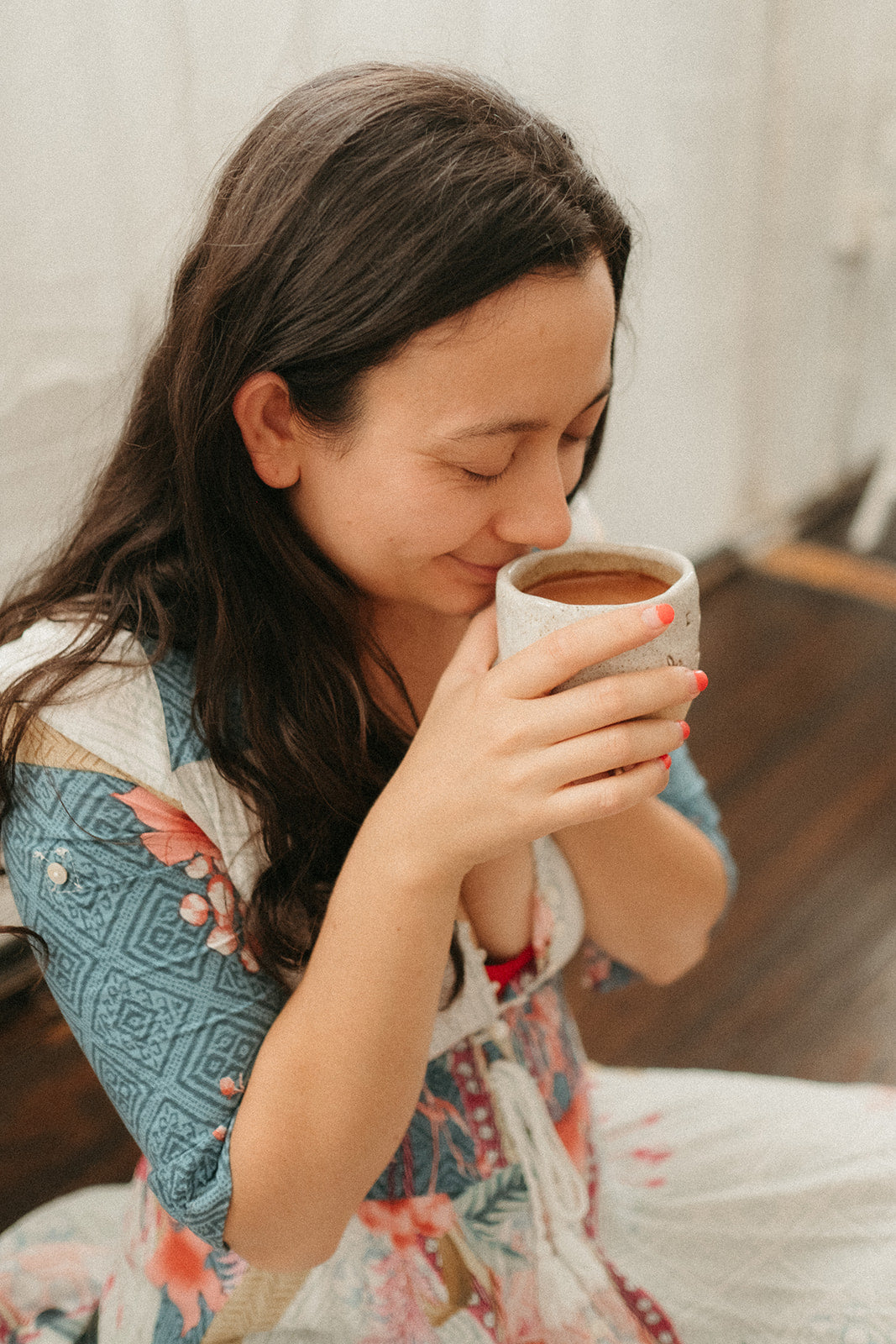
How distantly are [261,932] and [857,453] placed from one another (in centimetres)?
354

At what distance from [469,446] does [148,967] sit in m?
0.40

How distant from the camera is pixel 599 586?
0.79 metres

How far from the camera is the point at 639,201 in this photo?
2656 mm

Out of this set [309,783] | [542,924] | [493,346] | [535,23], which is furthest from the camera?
[535,23]

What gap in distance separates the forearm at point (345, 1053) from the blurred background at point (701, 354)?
659 millimetres

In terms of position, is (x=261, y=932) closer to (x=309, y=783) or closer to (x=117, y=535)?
(x=309, y=783)

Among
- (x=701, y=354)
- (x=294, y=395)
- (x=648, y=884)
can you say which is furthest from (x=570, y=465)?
(x=701, y=354)

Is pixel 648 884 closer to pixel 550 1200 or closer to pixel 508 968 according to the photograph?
pixel 508 968

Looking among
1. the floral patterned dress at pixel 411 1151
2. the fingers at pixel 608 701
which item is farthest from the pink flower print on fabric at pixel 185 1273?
the fingers at pixel 608 701

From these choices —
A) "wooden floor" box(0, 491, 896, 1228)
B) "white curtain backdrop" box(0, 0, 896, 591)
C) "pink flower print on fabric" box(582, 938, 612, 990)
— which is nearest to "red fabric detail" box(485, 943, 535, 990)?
"pink flower print on fabric" box(582, 938, 612, 990)

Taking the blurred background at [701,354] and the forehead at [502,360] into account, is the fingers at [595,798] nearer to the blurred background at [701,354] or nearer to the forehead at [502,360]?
the forehead at [502,360]

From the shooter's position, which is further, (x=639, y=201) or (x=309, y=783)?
(x=639, y=201)

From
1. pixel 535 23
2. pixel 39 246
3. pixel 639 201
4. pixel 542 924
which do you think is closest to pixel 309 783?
pixel 542 924

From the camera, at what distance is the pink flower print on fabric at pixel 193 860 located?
0.78 meters
